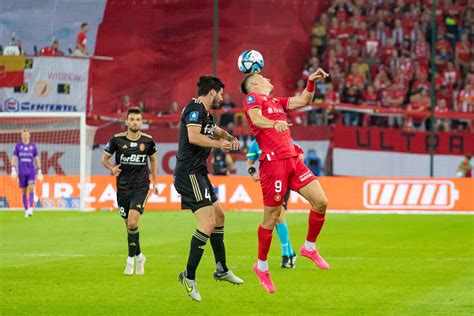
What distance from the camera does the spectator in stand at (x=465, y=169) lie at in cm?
3010

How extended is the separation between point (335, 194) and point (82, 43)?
37.9ft

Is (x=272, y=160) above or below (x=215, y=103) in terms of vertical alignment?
below

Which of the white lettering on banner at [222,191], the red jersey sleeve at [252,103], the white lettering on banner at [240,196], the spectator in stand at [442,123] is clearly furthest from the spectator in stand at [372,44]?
the red jersey sleeve at [252,103]

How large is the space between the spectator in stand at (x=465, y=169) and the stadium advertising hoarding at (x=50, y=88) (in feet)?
42.4

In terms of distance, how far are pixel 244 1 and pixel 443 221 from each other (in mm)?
14573

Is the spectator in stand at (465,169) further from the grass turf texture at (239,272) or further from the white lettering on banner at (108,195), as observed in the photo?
the white lettering on banner at (108,195)

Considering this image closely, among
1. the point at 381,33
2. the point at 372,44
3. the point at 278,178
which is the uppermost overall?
the point at 381,33

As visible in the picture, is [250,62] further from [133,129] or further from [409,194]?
[409,194]

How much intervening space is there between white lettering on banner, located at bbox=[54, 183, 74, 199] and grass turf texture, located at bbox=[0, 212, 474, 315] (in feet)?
16.2

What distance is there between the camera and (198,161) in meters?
11.7

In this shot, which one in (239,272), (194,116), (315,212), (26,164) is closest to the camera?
(194,116)

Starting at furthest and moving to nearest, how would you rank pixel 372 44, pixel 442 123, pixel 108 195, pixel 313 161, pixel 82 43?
pixel 372 44
pixel 82 43
pixel 442 123
pixel 313 161
pixel 108 195

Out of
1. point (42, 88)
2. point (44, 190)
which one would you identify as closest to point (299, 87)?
point (42, 88)

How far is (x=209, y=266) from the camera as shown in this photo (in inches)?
586
